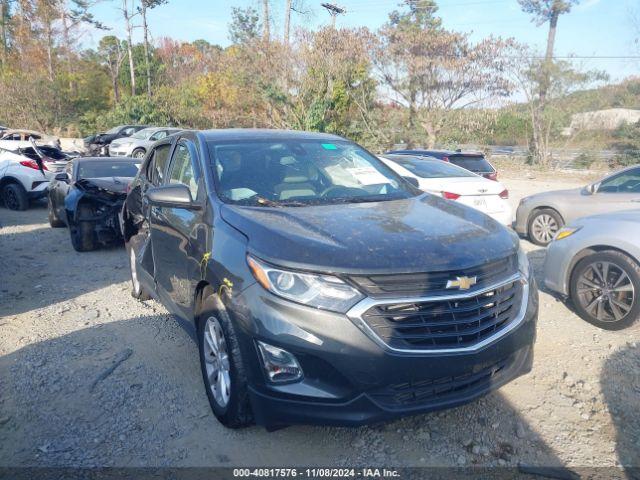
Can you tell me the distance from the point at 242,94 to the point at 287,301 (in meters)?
26.1

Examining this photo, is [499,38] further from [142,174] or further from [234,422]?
[234,422]

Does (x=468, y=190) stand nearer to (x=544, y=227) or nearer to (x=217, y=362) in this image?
(x=544, y=227)

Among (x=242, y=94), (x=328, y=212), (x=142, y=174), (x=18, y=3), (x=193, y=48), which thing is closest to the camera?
(x=328, y=212)

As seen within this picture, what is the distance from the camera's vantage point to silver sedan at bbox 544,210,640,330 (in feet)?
15.4

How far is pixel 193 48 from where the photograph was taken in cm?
5338

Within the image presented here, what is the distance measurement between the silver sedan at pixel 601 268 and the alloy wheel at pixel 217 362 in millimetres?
3504

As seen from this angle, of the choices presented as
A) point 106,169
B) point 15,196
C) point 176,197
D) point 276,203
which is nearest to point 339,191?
point 276,203

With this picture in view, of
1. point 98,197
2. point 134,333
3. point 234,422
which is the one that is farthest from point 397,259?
point 98,197

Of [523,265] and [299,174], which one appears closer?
[523,265]

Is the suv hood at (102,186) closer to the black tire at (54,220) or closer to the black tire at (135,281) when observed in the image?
the black tire at (54,220)

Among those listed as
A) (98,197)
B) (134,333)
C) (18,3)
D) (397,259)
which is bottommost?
(134,333)

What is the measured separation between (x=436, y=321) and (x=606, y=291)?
2.88 meters

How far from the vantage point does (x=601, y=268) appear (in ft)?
16.1

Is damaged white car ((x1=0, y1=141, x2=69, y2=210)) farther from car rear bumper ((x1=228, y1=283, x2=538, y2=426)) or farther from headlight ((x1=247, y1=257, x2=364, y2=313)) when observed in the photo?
headlight ((x1=247, y1=257, x2=364, y2=313))
